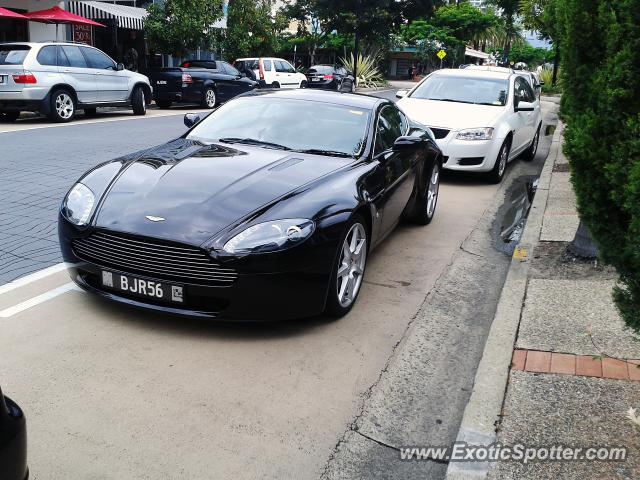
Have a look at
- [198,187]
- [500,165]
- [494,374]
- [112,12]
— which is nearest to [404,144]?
[198,187]

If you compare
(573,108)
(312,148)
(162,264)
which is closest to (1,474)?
(162,264)

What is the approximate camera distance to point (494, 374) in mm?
3783

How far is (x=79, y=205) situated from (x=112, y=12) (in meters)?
22.7

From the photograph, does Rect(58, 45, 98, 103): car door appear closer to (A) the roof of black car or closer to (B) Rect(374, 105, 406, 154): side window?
(A) the roof of black car

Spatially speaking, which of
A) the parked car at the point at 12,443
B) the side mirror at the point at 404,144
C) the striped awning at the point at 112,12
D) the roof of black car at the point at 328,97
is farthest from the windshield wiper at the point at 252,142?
the striped awning at the point at 112,12

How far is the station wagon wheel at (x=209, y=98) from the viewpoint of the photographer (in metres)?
21.3

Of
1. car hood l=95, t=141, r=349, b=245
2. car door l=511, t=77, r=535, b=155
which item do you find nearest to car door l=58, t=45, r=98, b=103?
car door l=511, t=77, r=535, b=155

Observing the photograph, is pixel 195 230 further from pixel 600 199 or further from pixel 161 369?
pixel 600 199

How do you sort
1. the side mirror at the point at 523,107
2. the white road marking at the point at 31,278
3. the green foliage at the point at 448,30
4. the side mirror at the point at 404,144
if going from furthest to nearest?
1. the green foliage at the point at 448,30
2. the side mirror at the point at 523,107
3. the side mirror at the point at 404,144
4. the white road marking at the point at 31,278

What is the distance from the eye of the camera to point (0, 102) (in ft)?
47.4

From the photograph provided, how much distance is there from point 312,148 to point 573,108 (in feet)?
7.65

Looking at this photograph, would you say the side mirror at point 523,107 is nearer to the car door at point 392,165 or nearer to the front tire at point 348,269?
the car door at point 392,165

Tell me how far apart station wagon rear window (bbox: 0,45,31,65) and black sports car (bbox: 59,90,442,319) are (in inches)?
433

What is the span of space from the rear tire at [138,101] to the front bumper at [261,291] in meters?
14.6
